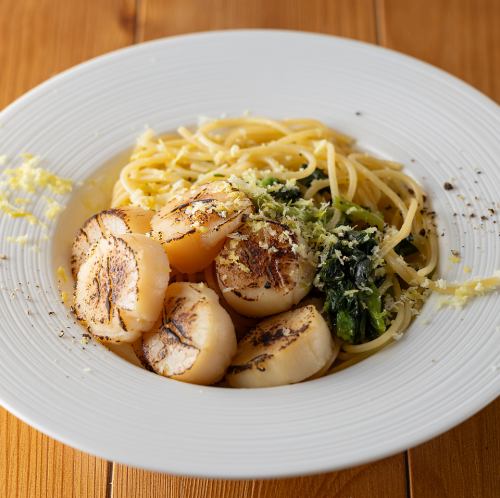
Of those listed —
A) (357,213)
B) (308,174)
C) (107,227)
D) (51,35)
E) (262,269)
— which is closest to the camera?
(262,269)

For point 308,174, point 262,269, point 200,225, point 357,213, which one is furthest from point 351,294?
point 308,174

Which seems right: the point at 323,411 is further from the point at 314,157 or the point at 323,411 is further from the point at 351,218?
the point at 314,157

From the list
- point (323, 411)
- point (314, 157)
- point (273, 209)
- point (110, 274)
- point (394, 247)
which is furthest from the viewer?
point (314, 157)

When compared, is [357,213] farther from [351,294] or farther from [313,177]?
[351,294]

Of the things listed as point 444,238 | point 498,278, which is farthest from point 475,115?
point 498,278

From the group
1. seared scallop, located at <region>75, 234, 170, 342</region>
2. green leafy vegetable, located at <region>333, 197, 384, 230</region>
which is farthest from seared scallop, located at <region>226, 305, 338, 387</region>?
green leafy vegetable, located at <region>333, 197, 384, 230</region>

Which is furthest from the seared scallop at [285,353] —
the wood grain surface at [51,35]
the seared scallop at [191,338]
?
the wood grain surface at [51,35]

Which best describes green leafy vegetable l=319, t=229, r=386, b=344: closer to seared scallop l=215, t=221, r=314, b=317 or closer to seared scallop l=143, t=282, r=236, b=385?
seared scallop l=215, t=221, r=314, b=317
